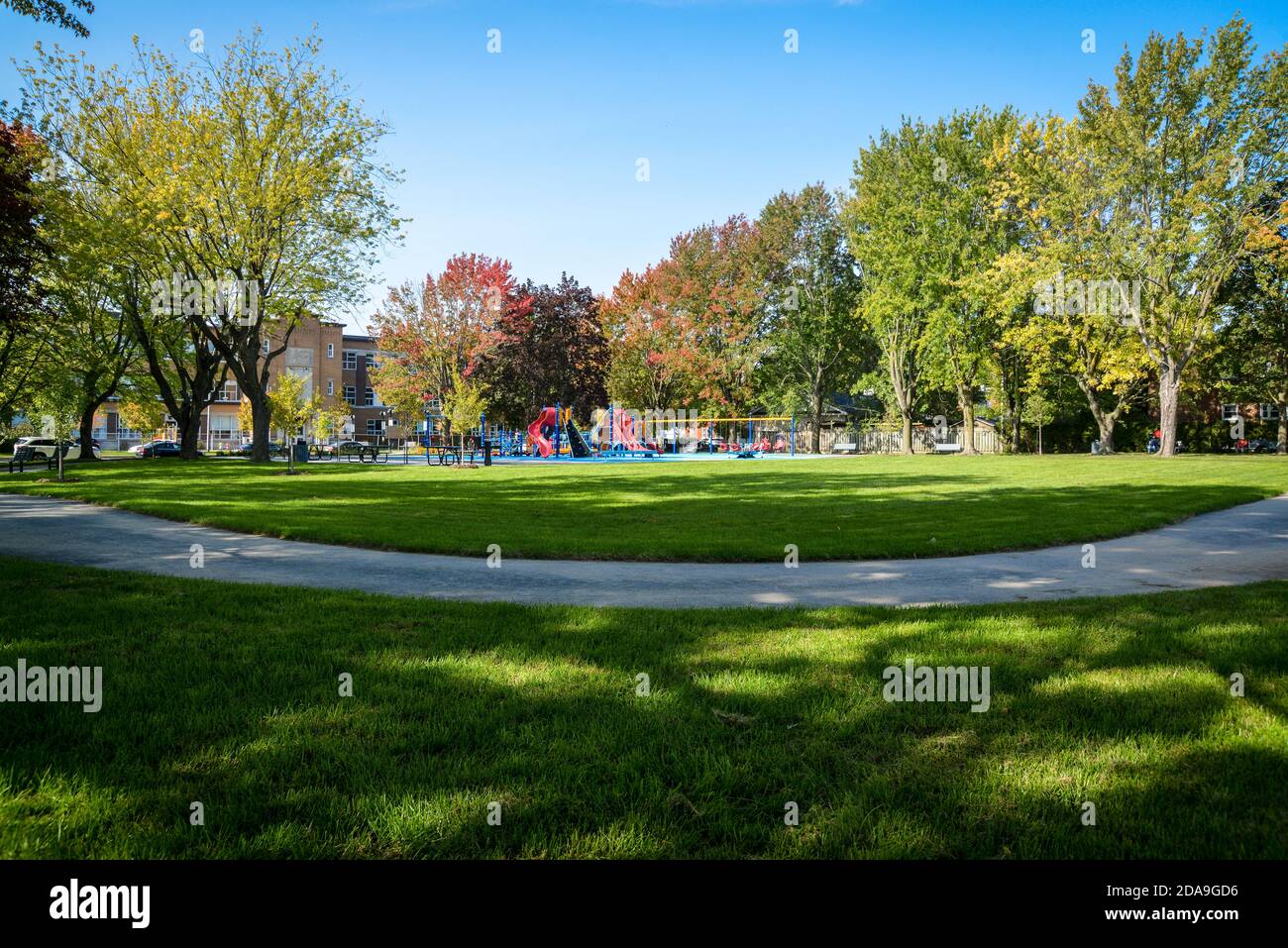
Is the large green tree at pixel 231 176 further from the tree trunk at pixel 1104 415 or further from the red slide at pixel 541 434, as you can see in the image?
the tree trunk at pixel 1104 415

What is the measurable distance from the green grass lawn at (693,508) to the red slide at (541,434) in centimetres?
1928

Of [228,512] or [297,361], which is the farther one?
[297,361]

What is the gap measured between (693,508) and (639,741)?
1171 cm

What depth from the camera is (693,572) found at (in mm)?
8734

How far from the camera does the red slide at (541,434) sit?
147 feet

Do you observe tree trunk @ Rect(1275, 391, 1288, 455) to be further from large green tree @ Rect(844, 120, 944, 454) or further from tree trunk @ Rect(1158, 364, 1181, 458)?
large green tree @ Rect(844, 120, 944, 454)

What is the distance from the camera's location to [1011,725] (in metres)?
3.82

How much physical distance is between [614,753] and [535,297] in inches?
2081

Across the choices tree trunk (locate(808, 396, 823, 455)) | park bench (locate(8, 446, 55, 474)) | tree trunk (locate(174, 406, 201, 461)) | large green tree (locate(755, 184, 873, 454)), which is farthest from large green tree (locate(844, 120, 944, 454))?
park bench (locate(8, 446, 55, 474))

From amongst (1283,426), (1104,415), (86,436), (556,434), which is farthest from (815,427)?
(86,436)

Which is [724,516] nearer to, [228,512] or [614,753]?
[228,512]

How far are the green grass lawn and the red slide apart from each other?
63.2 feet

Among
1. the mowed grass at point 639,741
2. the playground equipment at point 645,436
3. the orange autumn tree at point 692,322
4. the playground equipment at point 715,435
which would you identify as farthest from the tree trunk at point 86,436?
the mowed grass at point 639,741
